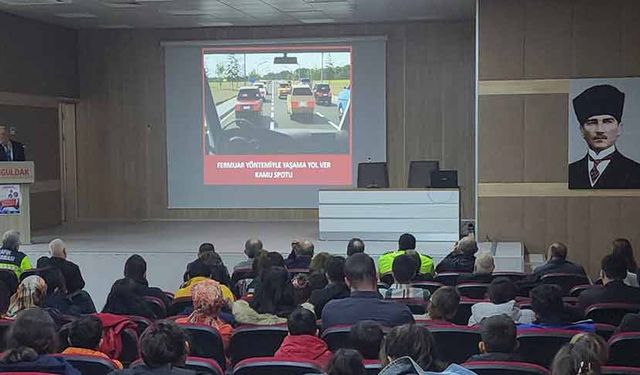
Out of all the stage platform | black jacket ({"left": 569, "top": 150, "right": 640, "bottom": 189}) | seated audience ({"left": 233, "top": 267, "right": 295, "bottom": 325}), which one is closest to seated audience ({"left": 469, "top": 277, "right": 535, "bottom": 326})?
seated audience ({"left": 233, "top": 267, "right": 295, "bottom": 325})

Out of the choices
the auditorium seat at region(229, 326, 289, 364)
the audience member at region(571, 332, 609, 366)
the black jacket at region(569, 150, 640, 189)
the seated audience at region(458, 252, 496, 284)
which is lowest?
the auditorium seat at region(229, 326, 289, 364)

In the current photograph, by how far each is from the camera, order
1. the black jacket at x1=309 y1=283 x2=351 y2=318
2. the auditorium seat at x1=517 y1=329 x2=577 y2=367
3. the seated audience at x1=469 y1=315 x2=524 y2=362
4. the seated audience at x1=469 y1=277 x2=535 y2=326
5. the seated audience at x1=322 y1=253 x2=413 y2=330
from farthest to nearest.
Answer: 1. the black jacket at x1=309 y1=283 x2=351 y2=318
2. the seated audience at x1=469 y1=277 x2=535 y2=326
3. the seated audience at x1=322 y1=253 x2=413 y2=330
4. the auditorium seat at x1=517 y1=329 x2=577 y2=367
5. the seated audience at x1=469 y1=315 x2=524 y2=362

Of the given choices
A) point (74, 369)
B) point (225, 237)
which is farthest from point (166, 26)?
point (74, 369)

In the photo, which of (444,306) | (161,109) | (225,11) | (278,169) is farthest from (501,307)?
(161,109)

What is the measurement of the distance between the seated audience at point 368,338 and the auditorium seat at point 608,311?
1812 mm

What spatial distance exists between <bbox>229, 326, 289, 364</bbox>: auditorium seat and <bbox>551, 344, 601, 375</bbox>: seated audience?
5.91 ft

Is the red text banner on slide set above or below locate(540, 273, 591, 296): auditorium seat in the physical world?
above

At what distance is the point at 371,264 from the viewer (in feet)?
15.1

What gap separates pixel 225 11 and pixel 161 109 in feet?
9.64

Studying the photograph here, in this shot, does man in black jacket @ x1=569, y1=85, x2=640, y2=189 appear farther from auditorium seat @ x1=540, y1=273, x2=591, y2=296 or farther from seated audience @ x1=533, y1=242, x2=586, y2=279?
auditorium seat @ x1=540, y1=273, x2=591, y2=296

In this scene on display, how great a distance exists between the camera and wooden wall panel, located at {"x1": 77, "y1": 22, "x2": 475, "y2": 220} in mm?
13758

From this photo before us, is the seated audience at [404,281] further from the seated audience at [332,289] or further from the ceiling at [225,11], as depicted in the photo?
the ceiling at [225,11]

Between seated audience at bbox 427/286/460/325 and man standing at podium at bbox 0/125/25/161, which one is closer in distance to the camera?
seated audience at bbox 427/286/460/325

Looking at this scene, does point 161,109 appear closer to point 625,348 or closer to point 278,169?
point 278,169
